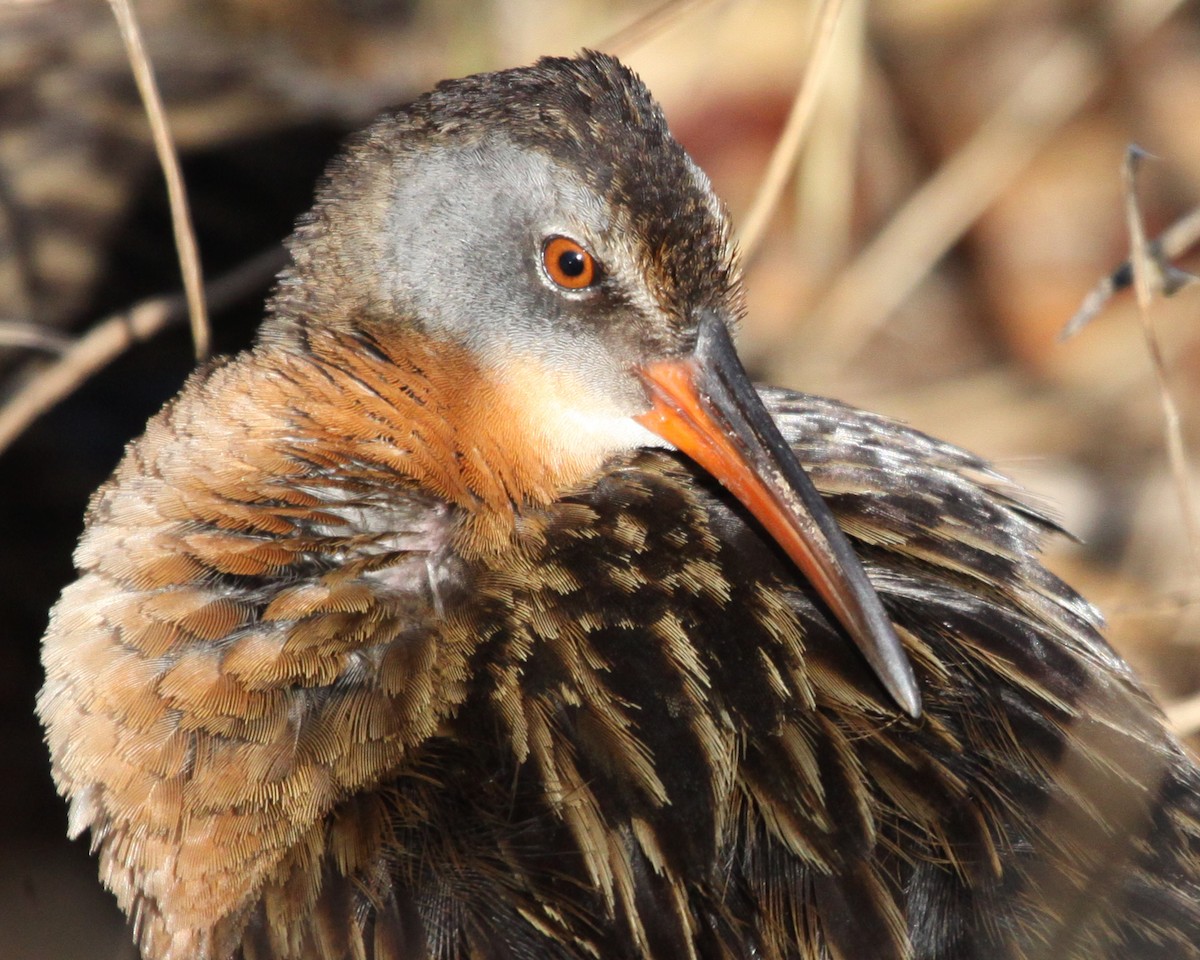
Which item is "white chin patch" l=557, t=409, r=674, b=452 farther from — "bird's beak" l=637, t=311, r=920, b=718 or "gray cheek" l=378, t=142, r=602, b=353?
"gray cheek" l=378, t=142, r=602, b=353

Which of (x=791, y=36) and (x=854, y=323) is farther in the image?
(x=791, y=36)

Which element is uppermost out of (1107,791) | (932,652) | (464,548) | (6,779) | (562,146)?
(562,146)

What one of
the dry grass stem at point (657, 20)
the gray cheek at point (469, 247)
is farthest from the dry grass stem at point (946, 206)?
the gray cheek at point (469, 247)

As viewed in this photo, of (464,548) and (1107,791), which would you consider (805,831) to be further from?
(464,548)

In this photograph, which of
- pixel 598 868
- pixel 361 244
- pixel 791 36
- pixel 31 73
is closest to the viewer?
pixel 598 868

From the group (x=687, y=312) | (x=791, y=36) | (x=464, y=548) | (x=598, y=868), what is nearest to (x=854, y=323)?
(x=791, y=36)

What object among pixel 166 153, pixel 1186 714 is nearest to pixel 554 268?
pixel 166 153

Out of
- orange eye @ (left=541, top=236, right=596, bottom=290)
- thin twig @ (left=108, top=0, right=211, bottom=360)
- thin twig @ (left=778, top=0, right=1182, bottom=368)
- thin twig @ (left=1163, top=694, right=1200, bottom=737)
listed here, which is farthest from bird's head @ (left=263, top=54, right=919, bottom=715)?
thin twig @ (left=778, top=0, right=1182, bottom=368)
